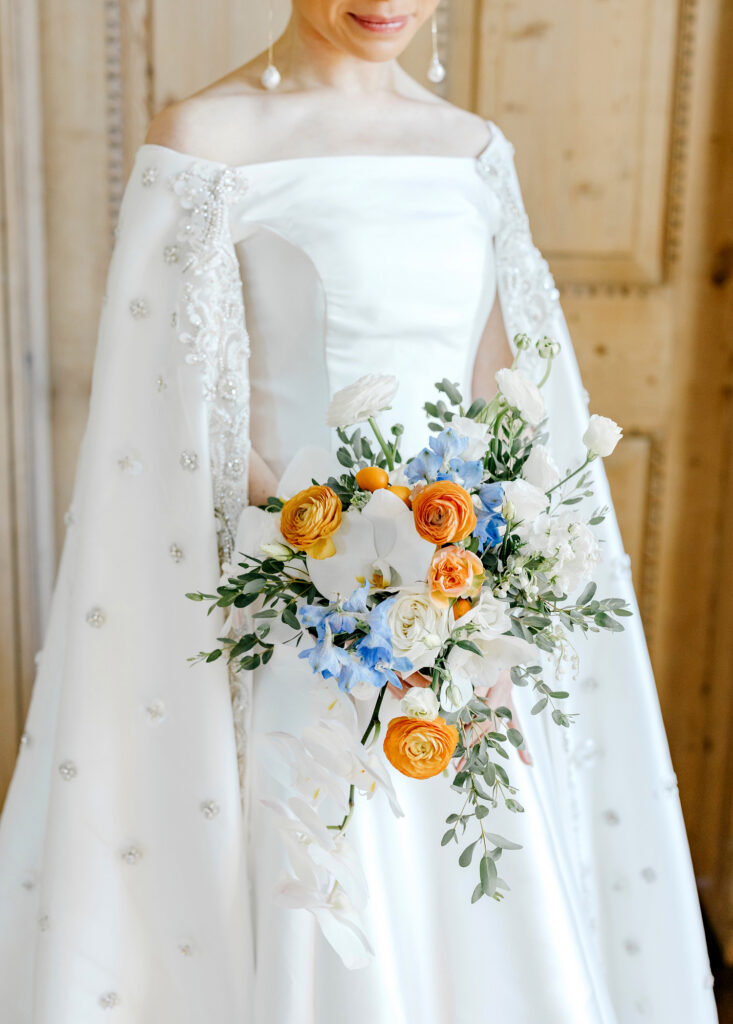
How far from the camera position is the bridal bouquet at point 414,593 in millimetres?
779

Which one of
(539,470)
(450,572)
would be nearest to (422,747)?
(450,572)

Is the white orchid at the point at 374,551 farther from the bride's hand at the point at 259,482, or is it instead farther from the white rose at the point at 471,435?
the bride's hand at the point at 259,482

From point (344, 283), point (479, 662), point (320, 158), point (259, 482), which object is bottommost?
point (479, 662)

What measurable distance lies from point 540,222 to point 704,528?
26.4 inches

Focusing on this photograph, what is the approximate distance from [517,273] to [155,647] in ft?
2.26

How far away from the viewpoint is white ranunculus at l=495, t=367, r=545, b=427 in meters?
0.86

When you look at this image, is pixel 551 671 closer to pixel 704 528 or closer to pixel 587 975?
pixel 587 975

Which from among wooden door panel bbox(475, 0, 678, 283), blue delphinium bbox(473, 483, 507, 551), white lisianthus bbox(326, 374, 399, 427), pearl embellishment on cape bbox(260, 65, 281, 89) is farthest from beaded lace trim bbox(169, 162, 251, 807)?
wooden door panel bbox(475, 0, 678, 283)

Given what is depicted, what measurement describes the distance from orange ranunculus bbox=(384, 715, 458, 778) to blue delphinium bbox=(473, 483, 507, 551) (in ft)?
0.56

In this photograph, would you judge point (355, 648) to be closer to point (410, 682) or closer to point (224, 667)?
point (410, 682)

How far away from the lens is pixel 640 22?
62.6 inches

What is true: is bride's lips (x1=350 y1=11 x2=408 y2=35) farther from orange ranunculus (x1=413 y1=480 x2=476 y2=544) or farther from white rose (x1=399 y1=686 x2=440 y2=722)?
white rose (x1=399 y1=686 x2=440 y2=722)

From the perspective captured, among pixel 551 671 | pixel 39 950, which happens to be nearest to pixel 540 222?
pixel 551 671

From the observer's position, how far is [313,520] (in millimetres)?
797
